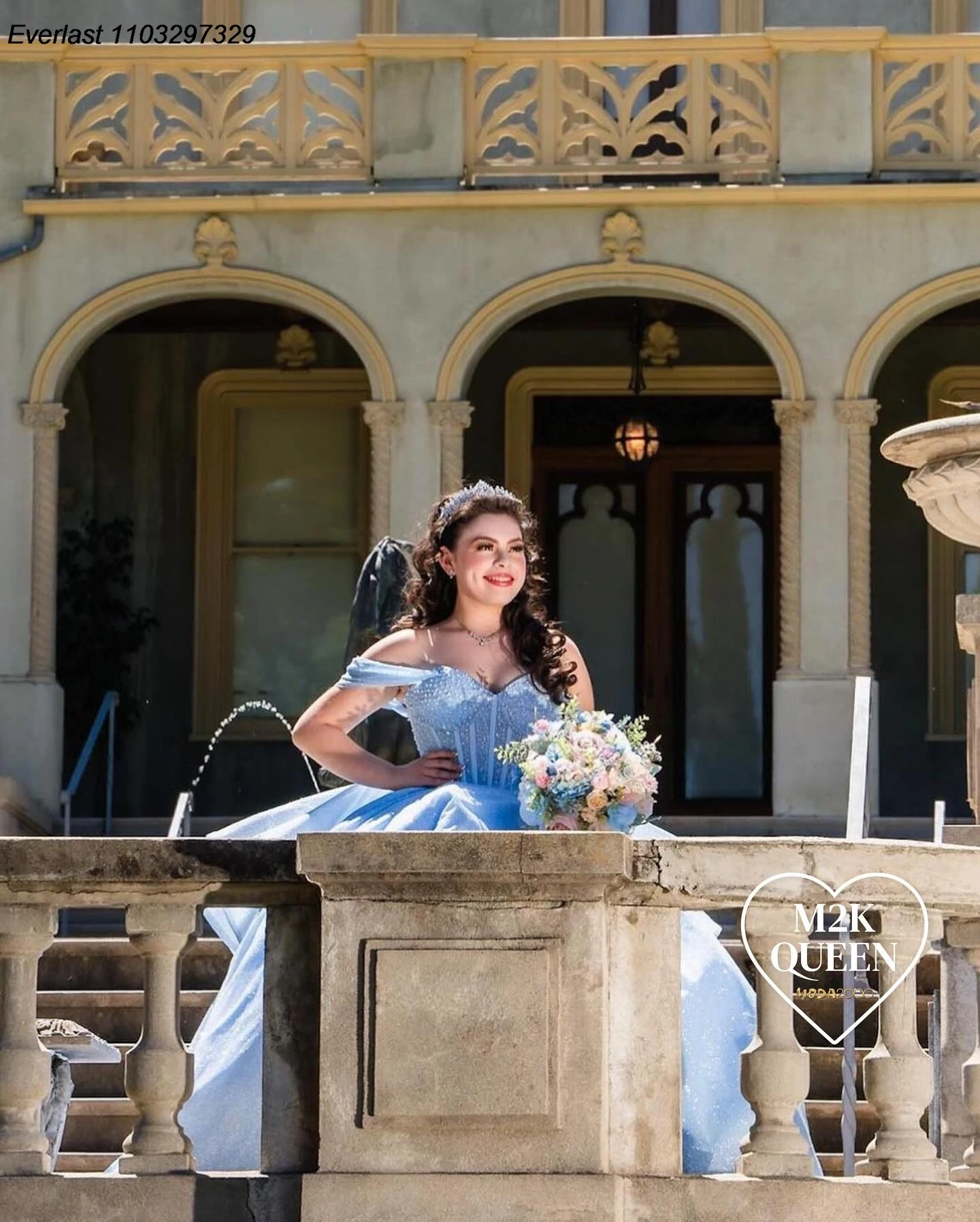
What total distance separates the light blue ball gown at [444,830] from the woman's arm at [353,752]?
37mm

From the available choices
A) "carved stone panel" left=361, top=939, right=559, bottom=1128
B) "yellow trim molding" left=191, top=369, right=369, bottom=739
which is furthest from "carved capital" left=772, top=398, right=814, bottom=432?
"carved stone panel" left=361, top=939, right=559, bottom=1128

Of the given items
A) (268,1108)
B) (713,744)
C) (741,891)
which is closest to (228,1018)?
(268,1108)

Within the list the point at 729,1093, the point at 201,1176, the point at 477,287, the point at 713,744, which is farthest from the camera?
the point at 713,744

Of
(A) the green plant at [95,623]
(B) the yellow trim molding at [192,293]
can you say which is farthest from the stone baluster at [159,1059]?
(A) the green plant at [95,623]

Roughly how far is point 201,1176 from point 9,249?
10917 millimetres

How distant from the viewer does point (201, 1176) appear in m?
5.92

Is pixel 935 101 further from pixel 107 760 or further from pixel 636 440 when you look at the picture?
pixel 107 760

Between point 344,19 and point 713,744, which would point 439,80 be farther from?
point 713,744

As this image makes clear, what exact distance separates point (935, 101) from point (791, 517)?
2.48 metres

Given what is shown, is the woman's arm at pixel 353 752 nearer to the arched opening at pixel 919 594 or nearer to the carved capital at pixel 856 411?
the carved capital at pixel 856 411

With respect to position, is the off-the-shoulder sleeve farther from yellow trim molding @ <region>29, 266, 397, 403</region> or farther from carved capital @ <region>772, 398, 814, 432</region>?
yellow trim molding @ <region>29, 266, 397, 403</region>

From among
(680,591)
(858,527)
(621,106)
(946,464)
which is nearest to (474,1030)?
(946,464)

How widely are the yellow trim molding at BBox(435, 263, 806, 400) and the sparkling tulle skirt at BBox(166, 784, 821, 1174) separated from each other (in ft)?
A: 29.0

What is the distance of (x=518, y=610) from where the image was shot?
755 centimetres
